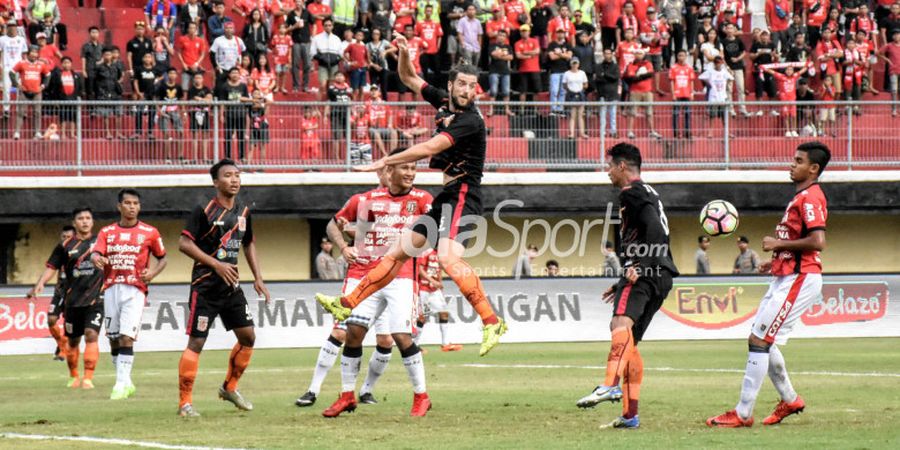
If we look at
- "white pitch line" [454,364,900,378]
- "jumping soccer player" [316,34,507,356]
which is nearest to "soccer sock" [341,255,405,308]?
"jumping soccer player" [316,34,507,356]

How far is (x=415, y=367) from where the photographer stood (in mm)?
12938

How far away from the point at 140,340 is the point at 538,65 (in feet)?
35.6

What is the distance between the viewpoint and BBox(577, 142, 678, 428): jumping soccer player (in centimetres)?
1132

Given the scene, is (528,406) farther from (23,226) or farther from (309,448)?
(23,226)

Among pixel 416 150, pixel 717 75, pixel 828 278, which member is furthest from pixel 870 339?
pixel 416 150

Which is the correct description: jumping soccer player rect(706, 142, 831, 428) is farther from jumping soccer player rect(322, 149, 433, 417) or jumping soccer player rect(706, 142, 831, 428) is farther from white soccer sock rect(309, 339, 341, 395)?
white soccer sock rect(309, 339, 341, 395)

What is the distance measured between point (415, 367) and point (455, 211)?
6.07 ft

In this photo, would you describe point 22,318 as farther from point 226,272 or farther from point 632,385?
point 632,385

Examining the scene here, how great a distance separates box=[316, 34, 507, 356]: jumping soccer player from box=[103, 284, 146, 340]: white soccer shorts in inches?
162

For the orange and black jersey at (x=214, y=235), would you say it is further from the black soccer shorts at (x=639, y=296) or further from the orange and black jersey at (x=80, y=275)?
the orange and black jersey at (x=80, y=275)

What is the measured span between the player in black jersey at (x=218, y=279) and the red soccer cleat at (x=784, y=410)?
16.0 ft

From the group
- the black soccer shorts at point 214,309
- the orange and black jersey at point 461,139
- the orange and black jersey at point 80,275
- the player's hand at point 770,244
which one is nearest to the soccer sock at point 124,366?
the black soccer shorts at point 214,309

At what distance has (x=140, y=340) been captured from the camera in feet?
→ 82.0

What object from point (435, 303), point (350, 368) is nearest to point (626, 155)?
point (350, 368)
